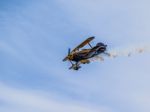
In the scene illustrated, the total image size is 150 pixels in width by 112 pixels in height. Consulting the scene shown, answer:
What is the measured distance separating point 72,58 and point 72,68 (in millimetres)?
4871

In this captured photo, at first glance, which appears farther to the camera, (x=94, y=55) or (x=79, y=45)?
(x=79, y=45)

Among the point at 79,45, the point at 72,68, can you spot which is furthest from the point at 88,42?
the point at 72,68

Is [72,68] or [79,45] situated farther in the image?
[79,45]

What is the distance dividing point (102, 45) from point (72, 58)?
391 inches

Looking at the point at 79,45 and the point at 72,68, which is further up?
the point at 79,45

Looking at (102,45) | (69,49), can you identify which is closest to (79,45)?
(69,49)

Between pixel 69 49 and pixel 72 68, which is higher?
pixel 69 49

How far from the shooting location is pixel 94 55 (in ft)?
312

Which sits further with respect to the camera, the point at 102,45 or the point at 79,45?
the point at 79,45

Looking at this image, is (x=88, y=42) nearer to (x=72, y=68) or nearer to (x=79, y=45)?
(x=79, y=45)

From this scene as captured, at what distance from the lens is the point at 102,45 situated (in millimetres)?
94188

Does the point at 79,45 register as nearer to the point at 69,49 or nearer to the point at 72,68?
the point at 69,49

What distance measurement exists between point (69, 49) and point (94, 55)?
1018cm

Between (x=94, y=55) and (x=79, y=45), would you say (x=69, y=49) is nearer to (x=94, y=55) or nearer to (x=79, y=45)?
(x=79, y=45)
